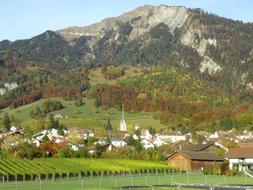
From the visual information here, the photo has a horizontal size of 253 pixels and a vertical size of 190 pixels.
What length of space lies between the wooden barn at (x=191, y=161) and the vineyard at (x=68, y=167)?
2.99m

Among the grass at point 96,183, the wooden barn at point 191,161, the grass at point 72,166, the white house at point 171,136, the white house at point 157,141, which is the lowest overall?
the white house at point 171,136

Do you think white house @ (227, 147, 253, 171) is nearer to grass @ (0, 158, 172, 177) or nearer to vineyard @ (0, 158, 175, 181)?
grass @ (0, 158, 172, 177)

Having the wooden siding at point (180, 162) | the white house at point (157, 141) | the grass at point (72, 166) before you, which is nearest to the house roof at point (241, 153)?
the wooden siding at point (180, 162)

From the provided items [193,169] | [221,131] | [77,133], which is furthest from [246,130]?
[193,169]

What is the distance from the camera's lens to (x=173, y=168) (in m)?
101

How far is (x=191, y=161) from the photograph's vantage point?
353 feet

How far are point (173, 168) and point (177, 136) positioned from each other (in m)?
84.8

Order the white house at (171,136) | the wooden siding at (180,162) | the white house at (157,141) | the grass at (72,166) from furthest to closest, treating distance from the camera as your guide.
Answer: the white house at (171,136), the white house at (157,141), the wooden siding at (180,162), the grass at (72,166)

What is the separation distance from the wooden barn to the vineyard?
2989mm

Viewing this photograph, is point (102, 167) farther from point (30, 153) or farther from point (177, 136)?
point (177, 136)

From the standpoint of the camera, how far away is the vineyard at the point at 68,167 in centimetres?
7444

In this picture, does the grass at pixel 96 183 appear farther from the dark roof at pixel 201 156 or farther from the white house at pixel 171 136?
the white house at pixel 171 136

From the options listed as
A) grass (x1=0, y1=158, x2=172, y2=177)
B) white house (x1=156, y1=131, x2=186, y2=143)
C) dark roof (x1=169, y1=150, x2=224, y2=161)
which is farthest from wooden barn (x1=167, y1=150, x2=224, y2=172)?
white house (x1=156, y1=131, x2=186, y2=143)

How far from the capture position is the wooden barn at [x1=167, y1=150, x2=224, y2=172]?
4234 inches
